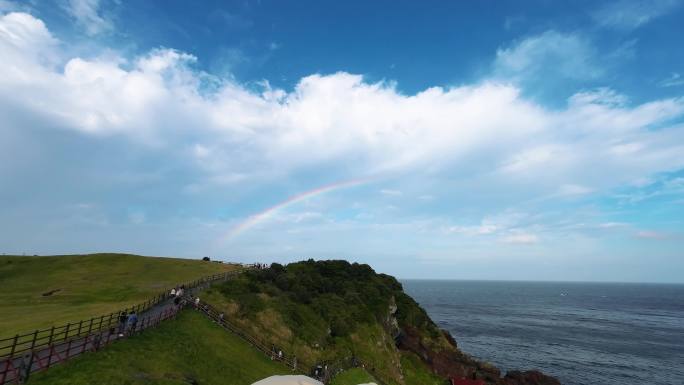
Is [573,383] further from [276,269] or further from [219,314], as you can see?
[219,314]

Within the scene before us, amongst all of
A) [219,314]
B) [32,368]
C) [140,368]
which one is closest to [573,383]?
[219,314]

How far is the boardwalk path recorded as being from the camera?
18.2m

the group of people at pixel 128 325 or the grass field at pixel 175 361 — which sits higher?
the group of people at pixel 128 325

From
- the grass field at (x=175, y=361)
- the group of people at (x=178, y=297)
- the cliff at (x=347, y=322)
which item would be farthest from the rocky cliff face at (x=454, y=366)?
the group of people at (x=178, y=297)

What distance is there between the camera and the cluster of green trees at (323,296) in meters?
47.1

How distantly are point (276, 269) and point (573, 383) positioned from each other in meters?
53.3

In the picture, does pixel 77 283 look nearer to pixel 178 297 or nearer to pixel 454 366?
pixel 178 297

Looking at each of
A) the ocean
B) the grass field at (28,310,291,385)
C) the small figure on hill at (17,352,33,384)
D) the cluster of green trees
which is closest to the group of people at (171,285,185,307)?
the grass field at (28,310,291,385)

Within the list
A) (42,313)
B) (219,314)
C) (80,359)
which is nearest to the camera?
(80,359)

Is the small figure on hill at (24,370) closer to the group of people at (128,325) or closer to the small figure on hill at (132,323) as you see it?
the group of people at (128,325)

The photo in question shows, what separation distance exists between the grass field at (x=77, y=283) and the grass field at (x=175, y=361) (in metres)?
9.54

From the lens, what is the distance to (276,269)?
6372 cm

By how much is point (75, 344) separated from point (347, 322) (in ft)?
112

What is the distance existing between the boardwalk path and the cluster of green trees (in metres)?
7.03
